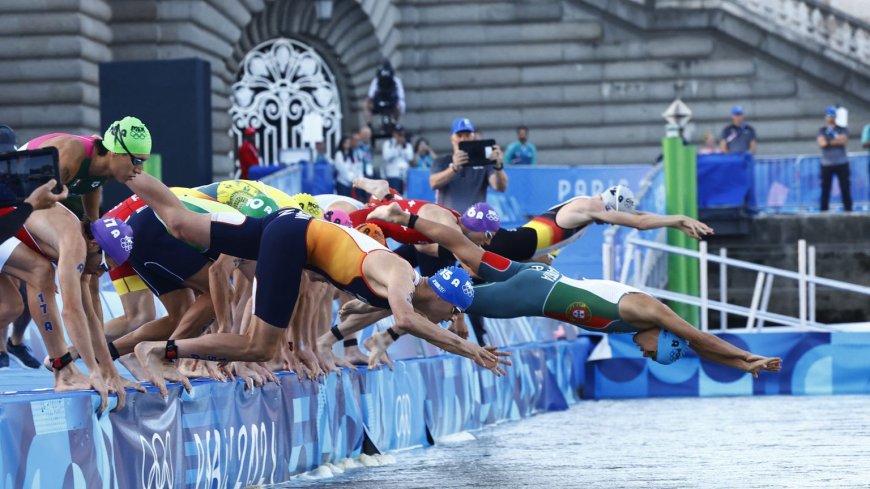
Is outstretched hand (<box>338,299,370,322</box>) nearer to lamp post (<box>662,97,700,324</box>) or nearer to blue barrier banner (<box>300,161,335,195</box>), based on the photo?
blue barrier banner (<box>300,161,335,195</box>)

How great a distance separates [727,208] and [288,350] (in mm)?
15190

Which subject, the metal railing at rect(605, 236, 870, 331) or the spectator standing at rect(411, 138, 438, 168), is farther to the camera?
the spectator standing at rect(411, 138, 438, 168)

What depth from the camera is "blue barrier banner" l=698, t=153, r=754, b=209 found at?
24859 millimetres

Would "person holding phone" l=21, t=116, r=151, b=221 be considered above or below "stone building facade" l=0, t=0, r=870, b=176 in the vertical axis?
below

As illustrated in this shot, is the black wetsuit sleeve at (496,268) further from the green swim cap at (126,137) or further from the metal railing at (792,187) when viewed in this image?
the metal railing at (792,187)

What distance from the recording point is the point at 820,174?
26141 mm

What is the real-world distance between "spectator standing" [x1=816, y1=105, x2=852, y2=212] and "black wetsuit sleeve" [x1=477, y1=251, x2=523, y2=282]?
14.2 meters

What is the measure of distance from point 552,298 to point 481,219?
1540 mm

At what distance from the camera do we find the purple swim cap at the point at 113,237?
941 cm

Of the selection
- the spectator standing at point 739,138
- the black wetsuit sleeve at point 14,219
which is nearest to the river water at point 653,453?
the black wetsuit sleeve at point 14,219

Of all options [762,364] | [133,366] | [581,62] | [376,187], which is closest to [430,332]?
[133,366]

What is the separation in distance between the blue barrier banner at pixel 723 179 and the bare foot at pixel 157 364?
652 inches

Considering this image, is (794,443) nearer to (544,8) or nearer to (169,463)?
(169,463)

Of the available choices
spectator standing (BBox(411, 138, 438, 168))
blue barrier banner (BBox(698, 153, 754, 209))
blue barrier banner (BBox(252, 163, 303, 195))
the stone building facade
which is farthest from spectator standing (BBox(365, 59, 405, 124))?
the stone building facade
